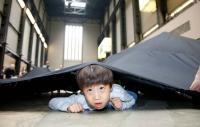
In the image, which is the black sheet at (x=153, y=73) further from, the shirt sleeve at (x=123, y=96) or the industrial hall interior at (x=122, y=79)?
the shirt sleeve at (x=123, y=96)

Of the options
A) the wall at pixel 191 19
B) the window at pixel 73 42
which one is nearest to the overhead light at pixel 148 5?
the wall at pixel 191 19

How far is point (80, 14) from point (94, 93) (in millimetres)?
10428

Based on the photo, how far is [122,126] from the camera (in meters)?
1.12

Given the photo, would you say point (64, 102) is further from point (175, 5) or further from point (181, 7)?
point (175, 5)

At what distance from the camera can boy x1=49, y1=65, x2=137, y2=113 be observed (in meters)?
1.40

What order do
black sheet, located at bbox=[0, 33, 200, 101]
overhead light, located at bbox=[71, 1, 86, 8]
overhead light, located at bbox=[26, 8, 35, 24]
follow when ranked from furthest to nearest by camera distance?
1. overhead light, located at bbox=[71, 1, 86, 8]
2. overhead light, located at bbox=[26, 8, 35, 24]
3. black sheet, located at bbox=[0, 33, 200, 101]

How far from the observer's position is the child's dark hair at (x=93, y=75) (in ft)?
4.60

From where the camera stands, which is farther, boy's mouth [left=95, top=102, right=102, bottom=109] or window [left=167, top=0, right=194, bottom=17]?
window [left=167, top=0, right=194, bottom=17]

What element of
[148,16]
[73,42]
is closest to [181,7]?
[148,16]

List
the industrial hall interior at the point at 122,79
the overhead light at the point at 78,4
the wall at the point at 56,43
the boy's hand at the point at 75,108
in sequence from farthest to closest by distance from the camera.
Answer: the wall at the point at 56,43
the overhead light at the point at 78,4
the boy's hand at the point at 75,108
the industrial hall interior at the point at 122,79

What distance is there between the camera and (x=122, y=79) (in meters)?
1.85

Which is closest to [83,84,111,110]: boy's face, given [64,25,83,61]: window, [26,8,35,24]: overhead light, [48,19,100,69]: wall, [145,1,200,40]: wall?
[145,1,200,40]: wall

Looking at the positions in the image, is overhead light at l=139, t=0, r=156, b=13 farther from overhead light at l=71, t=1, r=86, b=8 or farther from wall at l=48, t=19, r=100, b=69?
wall at l=48, t=19, r=100, b=69

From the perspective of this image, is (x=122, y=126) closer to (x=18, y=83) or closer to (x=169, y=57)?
(x=18, y=83)
